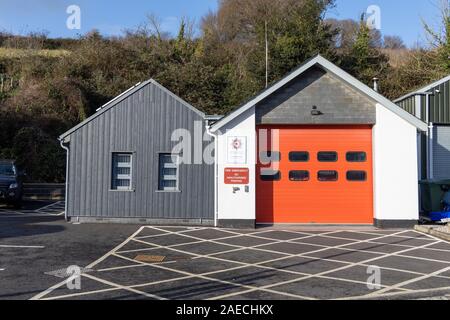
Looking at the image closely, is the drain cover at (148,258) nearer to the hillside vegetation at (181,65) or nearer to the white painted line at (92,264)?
the white painted line at (92,264)

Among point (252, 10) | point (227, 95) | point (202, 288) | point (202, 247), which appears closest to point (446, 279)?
point (202, 288)

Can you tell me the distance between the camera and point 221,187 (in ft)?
43.7

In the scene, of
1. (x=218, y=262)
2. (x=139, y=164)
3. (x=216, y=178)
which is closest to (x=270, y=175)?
(x=216, y=178)

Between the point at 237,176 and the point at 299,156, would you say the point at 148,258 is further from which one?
the point at 299,156

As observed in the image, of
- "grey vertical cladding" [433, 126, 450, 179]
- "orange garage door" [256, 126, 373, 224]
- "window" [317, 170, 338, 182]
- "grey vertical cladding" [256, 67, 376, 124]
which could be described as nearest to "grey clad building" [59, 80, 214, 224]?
"orange garage door" [256, 126, 373, 224]

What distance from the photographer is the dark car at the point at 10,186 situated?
1633 cm

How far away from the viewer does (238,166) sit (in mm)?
13320

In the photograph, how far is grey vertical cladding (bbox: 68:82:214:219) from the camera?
1390cm

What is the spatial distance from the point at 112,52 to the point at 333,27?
16341mm

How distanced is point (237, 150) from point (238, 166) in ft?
1.58

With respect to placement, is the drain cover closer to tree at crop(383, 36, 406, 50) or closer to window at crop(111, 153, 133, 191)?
window at crop(111, 153, 133, 191)

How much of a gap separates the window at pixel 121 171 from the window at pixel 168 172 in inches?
38.8

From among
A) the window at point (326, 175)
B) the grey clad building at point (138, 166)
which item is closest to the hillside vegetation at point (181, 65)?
the grey clad building at point (138, 166)

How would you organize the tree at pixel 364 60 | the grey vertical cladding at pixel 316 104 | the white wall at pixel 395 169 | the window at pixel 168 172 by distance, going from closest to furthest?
the white wall at pixel 395 169
the grey vertical cladding at pixel 316 104
the window at pixel 168 172
the tree at pixel 364 60
